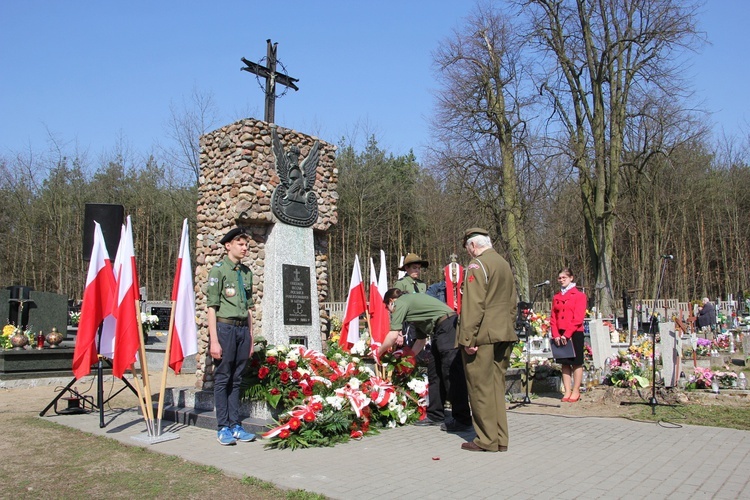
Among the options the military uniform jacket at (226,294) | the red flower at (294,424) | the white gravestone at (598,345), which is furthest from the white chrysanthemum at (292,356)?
the white gravestone at (598,345)

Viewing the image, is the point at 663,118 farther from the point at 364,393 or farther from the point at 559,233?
the point at 364,393

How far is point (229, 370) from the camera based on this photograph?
20.6ft

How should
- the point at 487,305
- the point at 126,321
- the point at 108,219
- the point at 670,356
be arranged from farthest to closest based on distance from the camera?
the point at 670,356 < the point at 108,219 < the point at 126,321 < the point at 487,305

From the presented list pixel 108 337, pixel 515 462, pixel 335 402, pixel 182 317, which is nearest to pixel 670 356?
pixel 515 462

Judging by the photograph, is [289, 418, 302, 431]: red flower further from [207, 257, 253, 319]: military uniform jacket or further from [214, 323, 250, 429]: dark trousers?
[207, 257, 253, 319]: military uniform jacket

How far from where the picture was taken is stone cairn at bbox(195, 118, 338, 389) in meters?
8.91

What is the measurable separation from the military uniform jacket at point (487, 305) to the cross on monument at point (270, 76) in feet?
19.6

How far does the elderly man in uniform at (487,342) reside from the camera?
18.5 feet

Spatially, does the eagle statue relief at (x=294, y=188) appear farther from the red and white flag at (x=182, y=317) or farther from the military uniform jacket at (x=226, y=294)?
the military uniform jacket at (x=226, y=294)

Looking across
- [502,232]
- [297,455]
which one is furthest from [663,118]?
[297,455]

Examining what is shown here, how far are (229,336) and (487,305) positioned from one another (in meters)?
2.52

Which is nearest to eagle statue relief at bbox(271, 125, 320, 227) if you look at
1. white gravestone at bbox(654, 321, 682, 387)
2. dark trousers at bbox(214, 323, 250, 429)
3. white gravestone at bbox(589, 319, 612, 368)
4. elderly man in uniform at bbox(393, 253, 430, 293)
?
elderly man in uniform at bbox(393, 253, 430, 293)

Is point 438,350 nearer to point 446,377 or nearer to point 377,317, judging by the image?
point 446,377

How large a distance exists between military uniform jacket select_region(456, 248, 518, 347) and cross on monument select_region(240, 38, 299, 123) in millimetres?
5978
